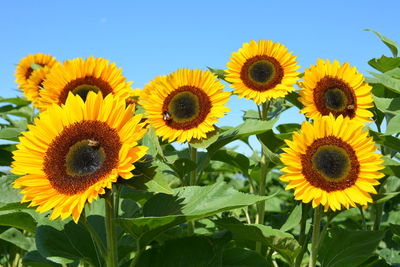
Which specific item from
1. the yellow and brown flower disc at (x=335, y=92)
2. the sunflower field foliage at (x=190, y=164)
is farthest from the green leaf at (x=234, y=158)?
the yellow and brown flower disc at (x=335, y=92)

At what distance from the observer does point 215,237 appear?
2150 mm

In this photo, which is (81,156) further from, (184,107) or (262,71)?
(262,71)

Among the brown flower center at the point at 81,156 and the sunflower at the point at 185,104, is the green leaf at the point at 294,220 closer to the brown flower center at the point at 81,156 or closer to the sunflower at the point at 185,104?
the sunflower at the point at 185,104

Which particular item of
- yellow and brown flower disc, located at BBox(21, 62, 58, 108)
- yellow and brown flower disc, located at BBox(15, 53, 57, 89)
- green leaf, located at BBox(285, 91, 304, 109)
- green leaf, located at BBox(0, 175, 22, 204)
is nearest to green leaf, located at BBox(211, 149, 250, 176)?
green leaf, located at BBox(285, 91, 304, 109)

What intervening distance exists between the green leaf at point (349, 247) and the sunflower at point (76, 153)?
1118 millimetres

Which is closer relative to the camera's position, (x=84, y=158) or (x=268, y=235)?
(x=84, y=158)

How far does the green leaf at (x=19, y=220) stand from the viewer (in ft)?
6.42

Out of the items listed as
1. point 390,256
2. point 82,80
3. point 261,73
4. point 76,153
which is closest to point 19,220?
point 76,153

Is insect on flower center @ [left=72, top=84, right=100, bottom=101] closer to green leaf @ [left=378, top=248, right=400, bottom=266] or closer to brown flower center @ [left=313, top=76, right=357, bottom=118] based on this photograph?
brown flower center @ [left=313, top=76, right=357, bottom=118]

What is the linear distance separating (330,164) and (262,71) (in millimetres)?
775

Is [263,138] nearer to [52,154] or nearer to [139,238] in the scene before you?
[139,238]

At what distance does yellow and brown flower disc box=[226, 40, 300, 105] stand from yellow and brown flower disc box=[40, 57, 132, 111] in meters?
0.57

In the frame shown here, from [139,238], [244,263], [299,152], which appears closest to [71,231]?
[139,238]

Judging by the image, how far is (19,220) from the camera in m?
2.04
